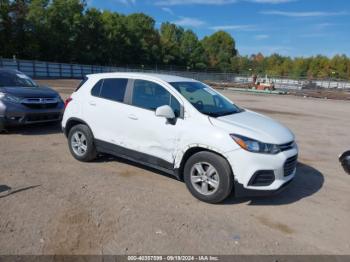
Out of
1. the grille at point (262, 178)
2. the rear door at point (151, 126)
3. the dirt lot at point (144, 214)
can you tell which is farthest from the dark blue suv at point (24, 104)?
the grille at point (262, 178)

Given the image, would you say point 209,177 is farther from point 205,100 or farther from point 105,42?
point 105,42

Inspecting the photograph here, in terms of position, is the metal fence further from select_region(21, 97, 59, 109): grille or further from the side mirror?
the side mirror

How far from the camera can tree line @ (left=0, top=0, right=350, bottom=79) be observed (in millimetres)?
50938

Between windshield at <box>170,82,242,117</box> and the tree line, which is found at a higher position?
the tree line

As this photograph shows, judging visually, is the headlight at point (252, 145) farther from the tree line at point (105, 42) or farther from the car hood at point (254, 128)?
the tree line at point (105, 42)

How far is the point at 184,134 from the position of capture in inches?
183

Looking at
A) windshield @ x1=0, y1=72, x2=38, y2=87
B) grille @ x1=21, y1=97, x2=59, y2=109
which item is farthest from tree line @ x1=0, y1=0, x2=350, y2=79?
grille @ x1=21, y1=97, x2=59, y2=109

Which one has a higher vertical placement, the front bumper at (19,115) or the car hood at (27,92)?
the car hood at (27,92)

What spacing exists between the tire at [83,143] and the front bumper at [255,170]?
2.78 metres

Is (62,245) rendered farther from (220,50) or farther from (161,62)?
(220,50)

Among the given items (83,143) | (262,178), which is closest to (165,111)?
(262,178)

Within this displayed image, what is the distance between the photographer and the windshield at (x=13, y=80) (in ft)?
28.4

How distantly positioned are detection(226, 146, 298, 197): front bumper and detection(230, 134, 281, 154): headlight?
0.06 meters

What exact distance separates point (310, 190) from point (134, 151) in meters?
2.97
